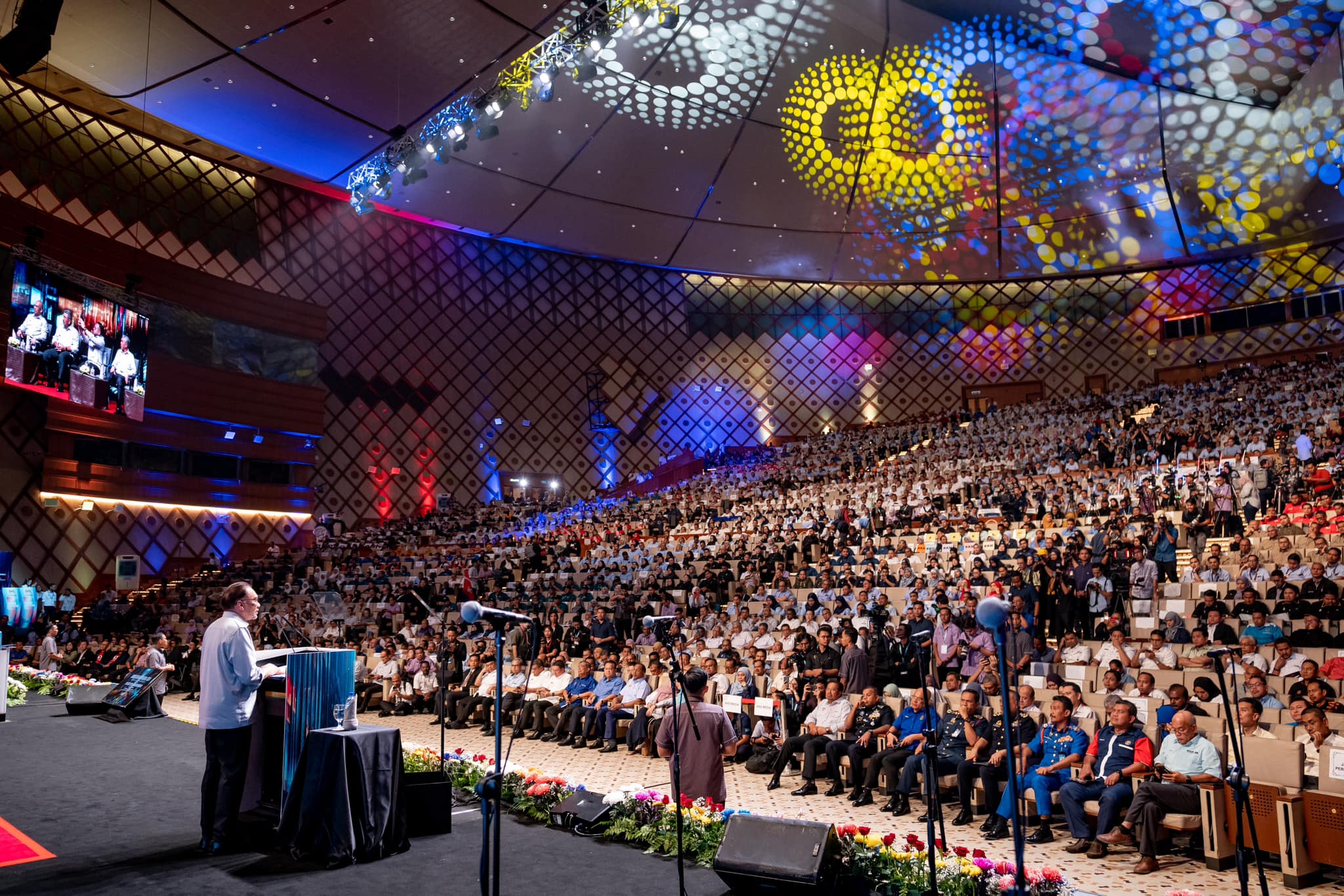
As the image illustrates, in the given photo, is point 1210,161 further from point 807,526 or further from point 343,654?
point 343,654

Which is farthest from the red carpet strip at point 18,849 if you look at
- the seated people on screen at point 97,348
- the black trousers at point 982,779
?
the seated people on screen at point 97,348

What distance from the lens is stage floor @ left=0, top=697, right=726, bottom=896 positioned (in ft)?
11.8

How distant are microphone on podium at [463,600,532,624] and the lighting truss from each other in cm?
1439

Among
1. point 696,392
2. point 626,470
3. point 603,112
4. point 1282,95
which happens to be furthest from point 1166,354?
point 603,112

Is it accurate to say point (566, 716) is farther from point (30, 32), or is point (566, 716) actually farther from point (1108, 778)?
point (30, 32)

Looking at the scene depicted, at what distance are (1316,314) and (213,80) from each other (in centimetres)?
2904

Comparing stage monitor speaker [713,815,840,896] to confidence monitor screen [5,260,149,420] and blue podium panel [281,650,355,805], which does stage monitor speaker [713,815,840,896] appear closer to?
blue podium panel [281,650,355,805]

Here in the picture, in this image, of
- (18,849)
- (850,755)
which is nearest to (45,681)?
(18,849)

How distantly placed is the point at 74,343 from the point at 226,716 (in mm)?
13238

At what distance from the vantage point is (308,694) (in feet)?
13.7

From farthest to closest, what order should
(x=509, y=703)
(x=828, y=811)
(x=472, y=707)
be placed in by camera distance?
(x=472, y=707), (x=509, y=703), (x=828, y=811)

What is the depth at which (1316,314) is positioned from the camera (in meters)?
26.9

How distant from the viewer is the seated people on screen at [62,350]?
14227 millimetres

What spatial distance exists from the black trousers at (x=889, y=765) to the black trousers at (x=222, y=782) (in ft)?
13.6
